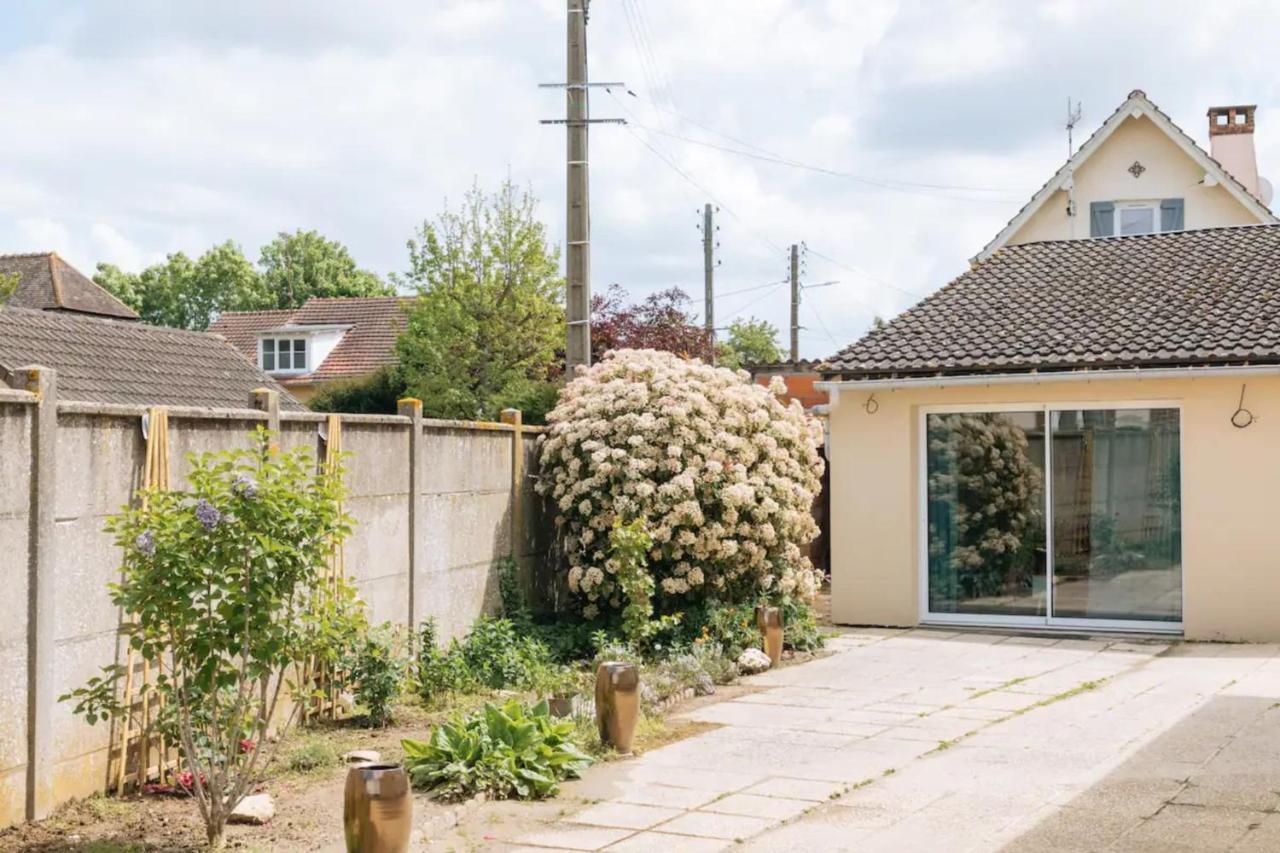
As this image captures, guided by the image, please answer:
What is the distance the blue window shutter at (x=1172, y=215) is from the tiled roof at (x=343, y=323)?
2517 centimetres

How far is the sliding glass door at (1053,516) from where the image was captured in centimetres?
1483

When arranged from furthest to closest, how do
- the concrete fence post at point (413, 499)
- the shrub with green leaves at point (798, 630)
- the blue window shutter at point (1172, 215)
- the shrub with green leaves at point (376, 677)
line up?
1. the blue window shutter at point (1172, 215)
2. the shrub with green leaves at point (798, 630)
3. the concrete fence post at point (413, 499)
4. the shrub with green leaves at point (376, 677)

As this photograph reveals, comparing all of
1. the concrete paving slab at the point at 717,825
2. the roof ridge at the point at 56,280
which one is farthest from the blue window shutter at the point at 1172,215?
the roof ridge at the point at 56,280

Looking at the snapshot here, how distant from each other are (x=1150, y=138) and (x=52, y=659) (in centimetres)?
2396

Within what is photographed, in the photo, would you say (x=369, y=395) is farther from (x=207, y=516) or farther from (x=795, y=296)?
(x=207, y=516)

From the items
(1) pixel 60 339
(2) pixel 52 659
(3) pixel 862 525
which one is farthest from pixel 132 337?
(2) pixel 52 659

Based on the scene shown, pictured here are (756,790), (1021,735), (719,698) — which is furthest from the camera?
(719,698)

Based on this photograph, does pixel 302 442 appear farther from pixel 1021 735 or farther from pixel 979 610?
pixel 979 610

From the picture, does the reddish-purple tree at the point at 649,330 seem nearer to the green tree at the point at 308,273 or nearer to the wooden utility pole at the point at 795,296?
the wooden utility pole at the point at 795,296

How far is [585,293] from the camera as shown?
52.1 ft

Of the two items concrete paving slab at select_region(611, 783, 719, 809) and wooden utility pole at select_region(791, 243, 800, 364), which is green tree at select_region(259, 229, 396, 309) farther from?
concrete paving slab at select_region(611, 783, 719, 809)

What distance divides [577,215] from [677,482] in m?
4.40

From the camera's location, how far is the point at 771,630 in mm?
12680

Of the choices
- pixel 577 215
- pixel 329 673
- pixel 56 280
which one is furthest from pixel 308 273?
pixel 329 673
